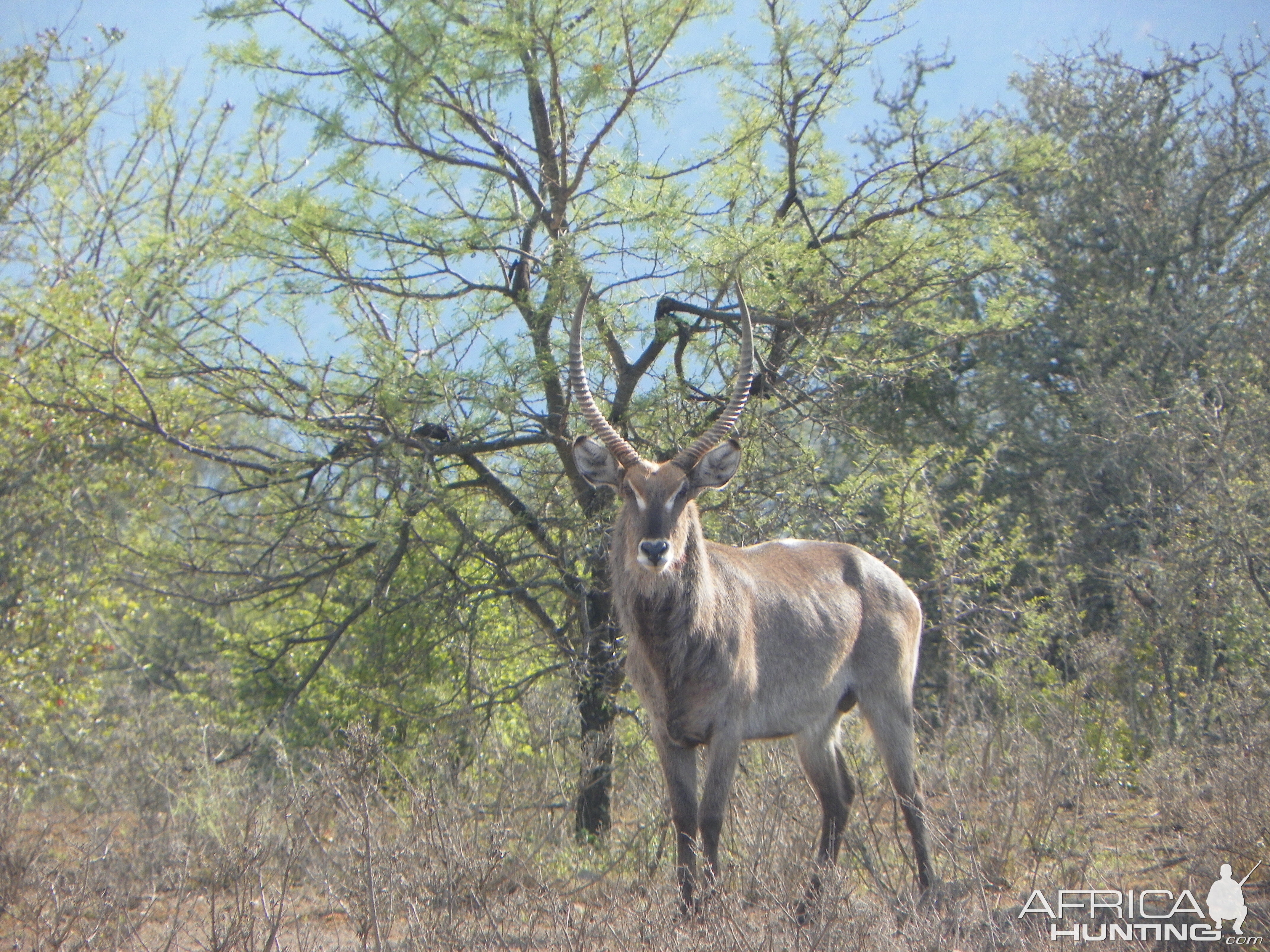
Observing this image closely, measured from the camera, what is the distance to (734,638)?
22.5 feet

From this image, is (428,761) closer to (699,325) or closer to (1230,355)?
(699,325)

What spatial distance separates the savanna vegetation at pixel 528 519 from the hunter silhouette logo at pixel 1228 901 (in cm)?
12

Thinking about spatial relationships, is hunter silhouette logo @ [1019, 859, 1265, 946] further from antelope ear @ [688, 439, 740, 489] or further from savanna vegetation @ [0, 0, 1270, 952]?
antelope ear @ [688, 439, 740, 489]

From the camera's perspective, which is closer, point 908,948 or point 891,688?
point 908,948

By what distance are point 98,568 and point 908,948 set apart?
8.33 meters

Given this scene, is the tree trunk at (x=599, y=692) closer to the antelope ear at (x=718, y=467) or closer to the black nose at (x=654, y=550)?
the antelope ear at (x=718, y=467)

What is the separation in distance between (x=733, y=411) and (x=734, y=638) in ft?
4.35

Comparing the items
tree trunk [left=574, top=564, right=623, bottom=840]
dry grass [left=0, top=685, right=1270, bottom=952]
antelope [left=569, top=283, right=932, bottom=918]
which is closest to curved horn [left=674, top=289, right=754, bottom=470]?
antelope [left=569, top=283, right=932, bottom=918]

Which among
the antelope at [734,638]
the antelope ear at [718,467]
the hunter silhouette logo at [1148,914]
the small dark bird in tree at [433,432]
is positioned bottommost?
the hunter silhouette logo at [1148,914]

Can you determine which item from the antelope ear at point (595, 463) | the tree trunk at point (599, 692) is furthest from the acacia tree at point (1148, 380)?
the antelope ear at point (595, 463)

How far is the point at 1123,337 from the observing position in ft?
50.6

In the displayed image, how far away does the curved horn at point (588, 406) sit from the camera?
713 centimetres

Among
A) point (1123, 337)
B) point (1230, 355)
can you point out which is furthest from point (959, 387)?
point (1230, 355)

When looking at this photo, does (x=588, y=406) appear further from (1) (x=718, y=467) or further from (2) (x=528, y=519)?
(2) (x=528, y=519)
